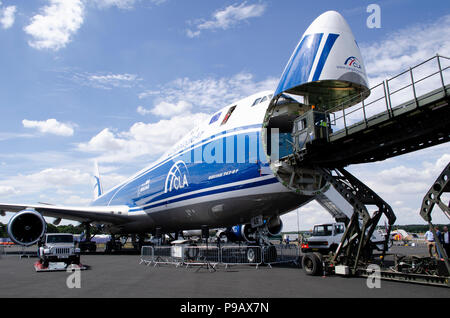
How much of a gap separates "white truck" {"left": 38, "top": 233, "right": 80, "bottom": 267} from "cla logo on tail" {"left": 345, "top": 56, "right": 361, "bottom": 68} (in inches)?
487

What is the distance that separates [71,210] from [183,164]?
1034 cm

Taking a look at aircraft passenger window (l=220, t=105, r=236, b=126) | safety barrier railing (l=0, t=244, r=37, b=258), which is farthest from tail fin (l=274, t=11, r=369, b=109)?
safety barrier railing (l=0, t=244, r=37, b=258)

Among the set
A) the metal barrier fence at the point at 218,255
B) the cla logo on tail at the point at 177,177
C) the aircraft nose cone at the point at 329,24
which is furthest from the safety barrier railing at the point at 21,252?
the aircraft nose cone at the point at 329,24

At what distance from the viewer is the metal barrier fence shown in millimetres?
13297

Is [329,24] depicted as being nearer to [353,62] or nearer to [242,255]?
[353,62]

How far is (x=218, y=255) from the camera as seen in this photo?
579 inches

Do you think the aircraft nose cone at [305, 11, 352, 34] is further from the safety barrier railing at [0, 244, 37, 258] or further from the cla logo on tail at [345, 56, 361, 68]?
the safety barrier railing at [0, 244, 37, 258]

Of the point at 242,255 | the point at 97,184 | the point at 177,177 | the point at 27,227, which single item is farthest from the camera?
the point at 97,184

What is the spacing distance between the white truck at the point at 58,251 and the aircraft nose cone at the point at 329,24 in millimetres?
12236

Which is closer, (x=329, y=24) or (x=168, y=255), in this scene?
(x=329, y=24)

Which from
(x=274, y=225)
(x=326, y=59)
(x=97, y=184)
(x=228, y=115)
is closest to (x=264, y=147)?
(x=228, y=115)

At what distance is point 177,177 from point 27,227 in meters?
9.67

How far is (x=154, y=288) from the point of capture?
827 cm

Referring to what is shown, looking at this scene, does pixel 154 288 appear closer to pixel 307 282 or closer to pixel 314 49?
pixel 307 282
